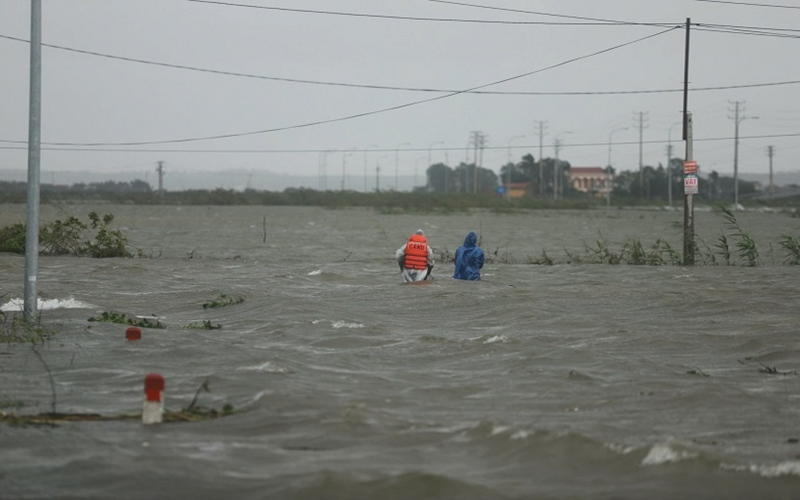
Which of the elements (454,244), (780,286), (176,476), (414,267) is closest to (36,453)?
(176,476)

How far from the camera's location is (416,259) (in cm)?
2331

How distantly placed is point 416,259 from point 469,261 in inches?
45.0

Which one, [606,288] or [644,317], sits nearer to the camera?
[644,317]

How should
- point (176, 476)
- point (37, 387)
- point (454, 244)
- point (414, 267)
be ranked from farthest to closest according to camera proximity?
point (454, 244) → point (414, 267) → point (37, 387) → point (176, 476)

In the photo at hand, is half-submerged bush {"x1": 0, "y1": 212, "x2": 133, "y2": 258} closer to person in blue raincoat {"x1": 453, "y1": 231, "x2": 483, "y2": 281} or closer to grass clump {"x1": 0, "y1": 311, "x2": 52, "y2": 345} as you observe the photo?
person in blue raincoat {"x1": 453, "y1": 231, "x2": 483, "y2": 281}

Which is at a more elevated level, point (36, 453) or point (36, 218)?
point (36, 218)

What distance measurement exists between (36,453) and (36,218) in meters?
7.39

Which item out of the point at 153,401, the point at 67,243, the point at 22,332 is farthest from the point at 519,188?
the point at 153,401

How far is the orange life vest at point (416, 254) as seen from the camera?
75.2ft

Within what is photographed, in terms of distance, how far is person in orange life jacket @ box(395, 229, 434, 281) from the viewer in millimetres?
22984

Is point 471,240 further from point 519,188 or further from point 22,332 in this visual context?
point 519,188

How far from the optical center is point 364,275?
28.7 metres

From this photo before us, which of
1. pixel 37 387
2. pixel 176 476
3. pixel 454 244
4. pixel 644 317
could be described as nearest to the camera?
pixel 176 476

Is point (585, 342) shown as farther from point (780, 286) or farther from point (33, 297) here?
point (780, 286)
